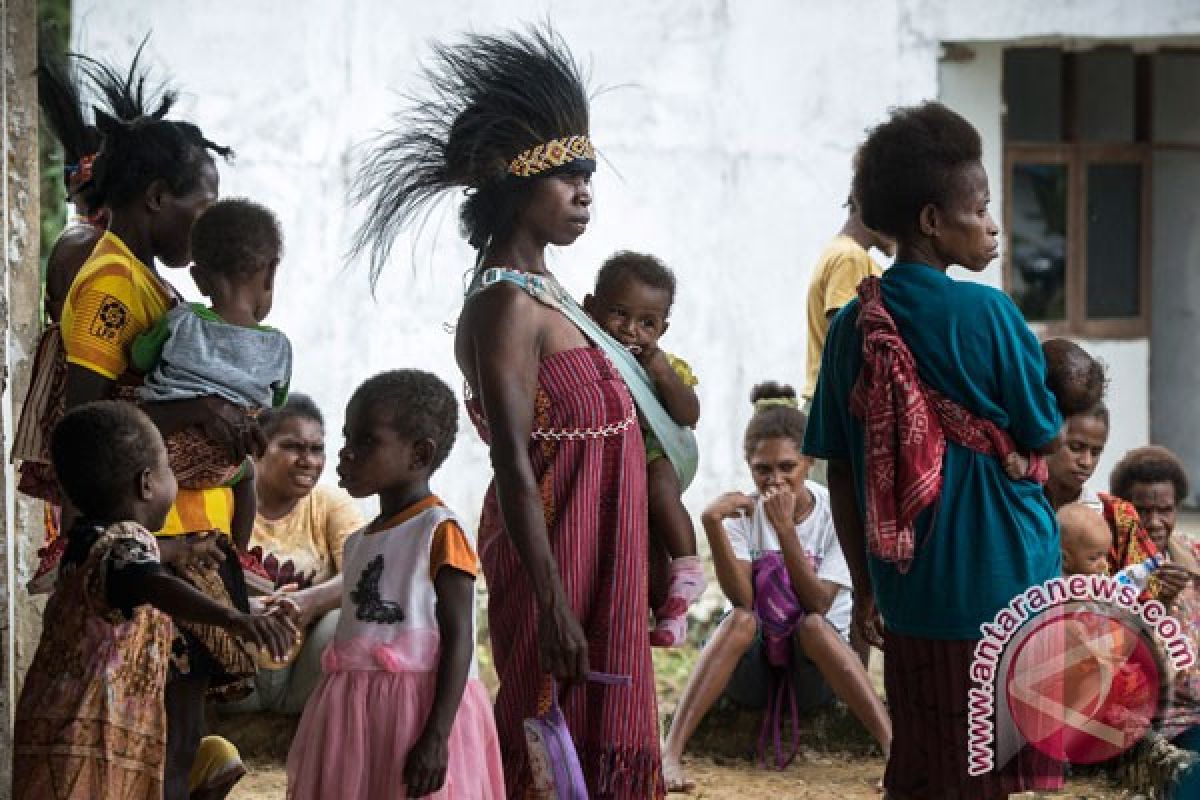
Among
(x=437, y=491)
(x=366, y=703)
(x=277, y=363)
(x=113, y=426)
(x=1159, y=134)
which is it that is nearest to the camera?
(x=113, y=426)

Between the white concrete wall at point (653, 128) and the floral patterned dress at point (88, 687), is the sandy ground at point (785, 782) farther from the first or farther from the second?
the white concrete wall at point (653, 128)

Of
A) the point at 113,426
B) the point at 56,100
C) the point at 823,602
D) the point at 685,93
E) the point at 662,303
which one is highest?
the point at 685,93

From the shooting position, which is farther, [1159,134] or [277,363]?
[1159,134]

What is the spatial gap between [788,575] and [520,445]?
2675mm

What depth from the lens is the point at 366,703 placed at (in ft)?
12.2

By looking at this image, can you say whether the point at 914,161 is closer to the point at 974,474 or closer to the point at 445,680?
the point at 974,474

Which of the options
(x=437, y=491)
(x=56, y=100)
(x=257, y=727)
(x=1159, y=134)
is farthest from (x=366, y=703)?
(x=1159, y=134)

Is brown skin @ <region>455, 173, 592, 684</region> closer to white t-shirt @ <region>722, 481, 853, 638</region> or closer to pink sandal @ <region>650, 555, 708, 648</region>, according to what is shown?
pink sandal @ <region>650, 555, 708, 648</region>

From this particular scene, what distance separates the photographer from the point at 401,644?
372 centimetres

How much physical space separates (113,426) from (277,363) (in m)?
0.61

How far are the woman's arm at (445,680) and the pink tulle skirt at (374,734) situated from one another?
45 mm

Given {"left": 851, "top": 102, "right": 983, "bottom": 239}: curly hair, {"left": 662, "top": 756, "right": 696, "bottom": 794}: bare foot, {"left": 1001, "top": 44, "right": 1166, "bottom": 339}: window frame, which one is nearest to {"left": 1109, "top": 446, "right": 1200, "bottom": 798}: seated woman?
{"left": 662, "top": 756, "right": 696, "bottom": 794}: bare foot

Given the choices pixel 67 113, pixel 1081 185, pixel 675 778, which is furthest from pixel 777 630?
pixel 1081 185

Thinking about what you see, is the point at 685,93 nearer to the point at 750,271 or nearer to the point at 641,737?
the point at 750,271
